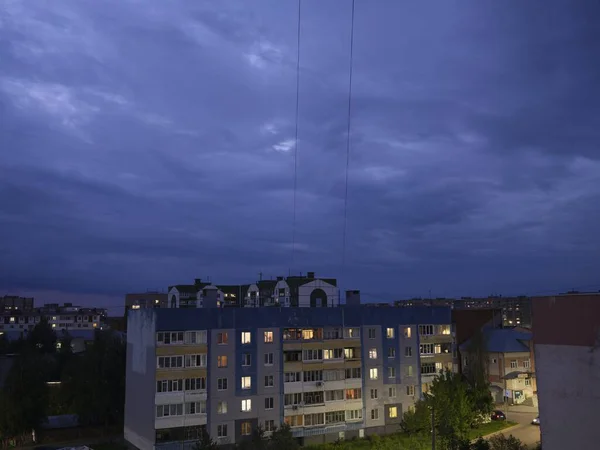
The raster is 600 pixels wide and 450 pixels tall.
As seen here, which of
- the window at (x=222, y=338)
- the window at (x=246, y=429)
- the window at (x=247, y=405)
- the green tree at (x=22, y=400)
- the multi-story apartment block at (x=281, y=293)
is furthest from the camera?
the multi-story apartment block at (x=281, y=293)

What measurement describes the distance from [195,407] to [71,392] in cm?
2453

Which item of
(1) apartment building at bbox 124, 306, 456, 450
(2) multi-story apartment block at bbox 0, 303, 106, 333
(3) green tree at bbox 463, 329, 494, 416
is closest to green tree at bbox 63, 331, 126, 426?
(1) apartment building at bbox 124, 306, 456, 450

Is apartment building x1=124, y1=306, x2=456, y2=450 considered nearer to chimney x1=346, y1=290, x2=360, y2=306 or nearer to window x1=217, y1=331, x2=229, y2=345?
window x1=217, y1=331, x2=229, y2=345

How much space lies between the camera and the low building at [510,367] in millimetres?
74625

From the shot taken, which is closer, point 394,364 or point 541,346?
point 541,346

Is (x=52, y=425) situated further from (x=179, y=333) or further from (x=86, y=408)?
(x=179, y=333)

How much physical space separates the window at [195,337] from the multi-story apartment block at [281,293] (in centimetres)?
2371

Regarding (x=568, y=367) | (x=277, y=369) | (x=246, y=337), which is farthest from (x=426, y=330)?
(x=568, y=367)

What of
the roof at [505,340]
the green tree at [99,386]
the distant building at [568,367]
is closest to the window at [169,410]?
the green tree at [99,386]

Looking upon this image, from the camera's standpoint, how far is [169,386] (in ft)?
169

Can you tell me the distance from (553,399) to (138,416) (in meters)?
43.2

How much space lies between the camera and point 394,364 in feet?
208

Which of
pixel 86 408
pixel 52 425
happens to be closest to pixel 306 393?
pixel 86 408

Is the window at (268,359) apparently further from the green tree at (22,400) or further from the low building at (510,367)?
the low building at (510,367)
